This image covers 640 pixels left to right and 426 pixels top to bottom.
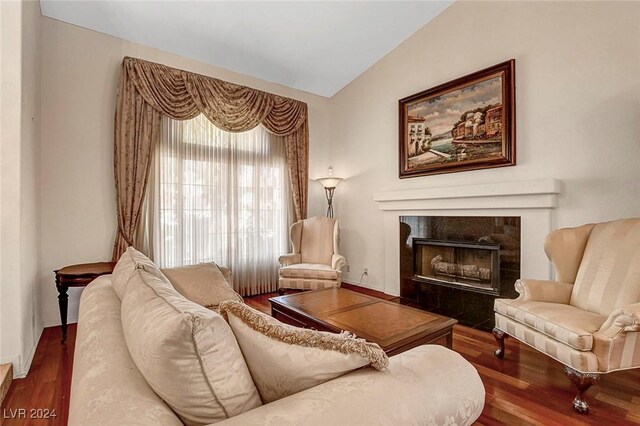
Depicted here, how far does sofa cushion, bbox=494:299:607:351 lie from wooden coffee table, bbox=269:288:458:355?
1.59 feet

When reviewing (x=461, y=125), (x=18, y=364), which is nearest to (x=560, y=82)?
(x=461, y=125)

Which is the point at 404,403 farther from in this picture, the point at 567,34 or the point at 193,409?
the point at 567,34

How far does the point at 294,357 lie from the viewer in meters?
0.79

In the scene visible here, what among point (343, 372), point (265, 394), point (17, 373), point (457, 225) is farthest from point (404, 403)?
point (457, 225)

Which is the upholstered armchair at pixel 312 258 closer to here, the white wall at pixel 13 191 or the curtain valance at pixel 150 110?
the curtain valance at pixel 150 110

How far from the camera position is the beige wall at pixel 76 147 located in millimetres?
2895

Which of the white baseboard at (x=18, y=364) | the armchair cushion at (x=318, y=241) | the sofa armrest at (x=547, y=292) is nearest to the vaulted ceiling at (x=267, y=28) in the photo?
the armchair cushion at (x=318, y=241)

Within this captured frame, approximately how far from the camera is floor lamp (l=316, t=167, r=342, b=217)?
4.55 m

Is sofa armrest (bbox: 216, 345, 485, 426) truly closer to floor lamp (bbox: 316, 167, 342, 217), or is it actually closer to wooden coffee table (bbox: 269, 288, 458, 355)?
wooden coffee table (bbox: 269, 288, 458, 355)

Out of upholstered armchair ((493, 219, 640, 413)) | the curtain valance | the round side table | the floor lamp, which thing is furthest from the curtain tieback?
upholstered armchair ((493, 219, 640, 413))

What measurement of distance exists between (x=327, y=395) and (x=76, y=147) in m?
3.47

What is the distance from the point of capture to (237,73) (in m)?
3.99

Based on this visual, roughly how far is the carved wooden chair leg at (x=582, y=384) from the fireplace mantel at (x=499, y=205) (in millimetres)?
1212

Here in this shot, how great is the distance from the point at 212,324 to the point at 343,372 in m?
0.35
